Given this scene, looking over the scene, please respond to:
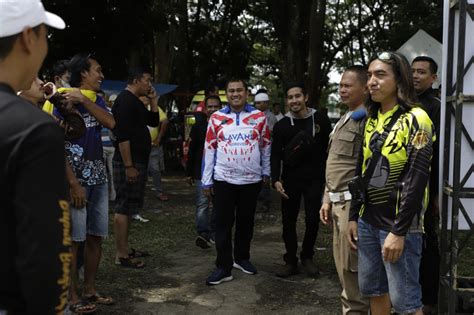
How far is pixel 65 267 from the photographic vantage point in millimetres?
1509

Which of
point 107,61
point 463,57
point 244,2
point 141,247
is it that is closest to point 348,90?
point 463,57

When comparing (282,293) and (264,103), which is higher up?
(264,103)

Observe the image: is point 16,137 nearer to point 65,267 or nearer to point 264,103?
point 65,267

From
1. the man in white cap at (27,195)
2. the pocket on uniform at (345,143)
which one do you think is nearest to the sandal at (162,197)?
the pocket on uniform at (345,143)

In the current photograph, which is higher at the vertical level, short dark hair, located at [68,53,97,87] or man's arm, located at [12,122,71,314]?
short dark hair, located at [68,53,97,87]

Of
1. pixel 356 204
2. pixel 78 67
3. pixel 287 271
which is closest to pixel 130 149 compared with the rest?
pixel 78 67

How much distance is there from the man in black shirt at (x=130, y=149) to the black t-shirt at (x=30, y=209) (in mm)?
3785

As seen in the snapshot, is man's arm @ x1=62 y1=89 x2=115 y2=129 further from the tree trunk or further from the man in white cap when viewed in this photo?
the tree trunk

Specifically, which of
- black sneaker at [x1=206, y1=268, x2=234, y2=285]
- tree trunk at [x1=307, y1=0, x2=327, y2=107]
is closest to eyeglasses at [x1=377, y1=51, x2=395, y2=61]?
black sneaker at [x1=206, y1=268, x2=234, y2=285]

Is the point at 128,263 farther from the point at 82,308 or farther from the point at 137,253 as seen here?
the point at 82,308

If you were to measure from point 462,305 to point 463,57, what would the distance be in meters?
1.76

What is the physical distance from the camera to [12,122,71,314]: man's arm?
1.41 metres

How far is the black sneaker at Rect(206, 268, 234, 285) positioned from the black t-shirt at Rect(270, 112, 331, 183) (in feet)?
3.34

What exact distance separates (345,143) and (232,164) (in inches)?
56.1
